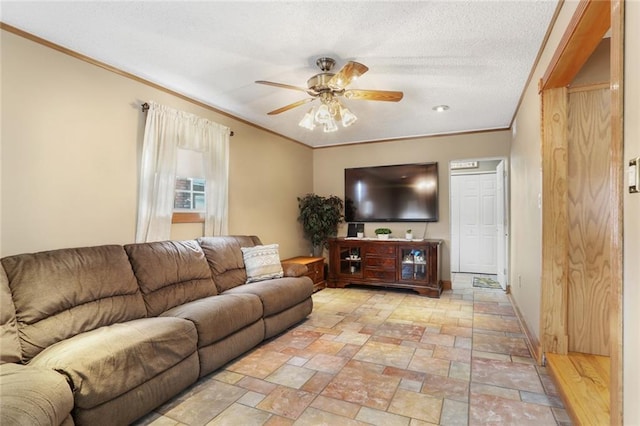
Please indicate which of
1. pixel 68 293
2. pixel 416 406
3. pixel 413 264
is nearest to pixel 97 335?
pixel 68 293

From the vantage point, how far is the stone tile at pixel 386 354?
8.89 feet

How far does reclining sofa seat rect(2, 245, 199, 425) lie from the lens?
1692 mm

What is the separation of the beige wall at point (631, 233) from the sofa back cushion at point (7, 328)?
2.73 meters

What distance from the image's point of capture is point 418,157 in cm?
539

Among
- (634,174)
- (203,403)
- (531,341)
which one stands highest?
(634,174)

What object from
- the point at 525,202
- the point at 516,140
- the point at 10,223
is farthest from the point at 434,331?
the point at 10,223

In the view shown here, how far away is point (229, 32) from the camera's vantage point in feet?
7.63

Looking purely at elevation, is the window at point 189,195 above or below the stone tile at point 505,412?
above

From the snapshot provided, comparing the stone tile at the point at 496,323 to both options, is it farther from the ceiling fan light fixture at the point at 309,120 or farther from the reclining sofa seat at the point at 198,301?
the ceiling fan light fixture at the point at 309,120

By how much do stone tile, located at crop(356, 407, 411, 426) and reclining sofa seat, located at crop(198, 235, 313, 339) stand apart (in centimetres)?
130

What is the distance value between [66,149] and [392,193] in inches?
169

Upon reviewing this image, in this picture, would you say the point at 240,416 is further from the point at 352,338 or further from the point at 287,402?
the point at 352,338

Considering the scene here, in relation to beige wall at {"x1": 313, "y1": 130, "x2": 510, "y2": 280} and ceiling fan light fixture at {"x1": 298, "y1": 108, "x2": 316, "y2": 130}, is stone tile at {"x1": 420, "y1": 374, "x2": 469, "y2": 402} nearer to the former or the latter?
ceiling fan light fixture at {"x1": 298, "y1": 108, "x2": 316, "y2": 130}

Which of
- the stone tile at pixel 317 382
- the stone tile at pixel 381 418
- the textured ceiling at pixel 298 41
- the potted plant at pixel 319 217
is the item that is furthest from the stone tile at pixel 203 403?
the potted plant at pixel 319 217
